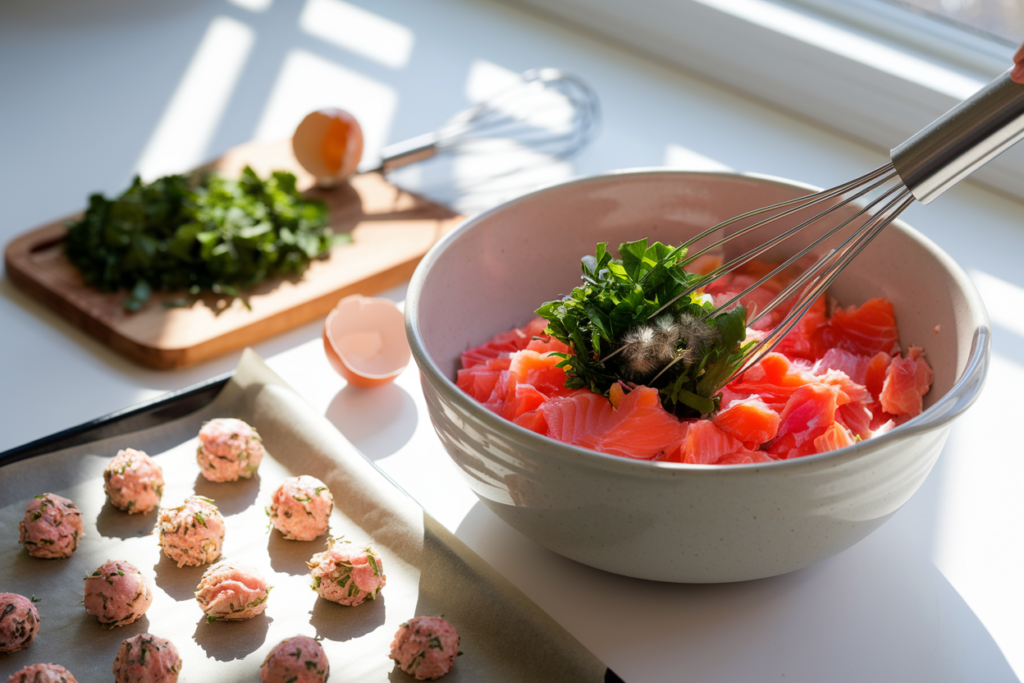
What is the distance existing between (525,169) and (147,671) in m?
1.09

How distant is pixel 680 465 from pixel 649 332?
5.9 inches

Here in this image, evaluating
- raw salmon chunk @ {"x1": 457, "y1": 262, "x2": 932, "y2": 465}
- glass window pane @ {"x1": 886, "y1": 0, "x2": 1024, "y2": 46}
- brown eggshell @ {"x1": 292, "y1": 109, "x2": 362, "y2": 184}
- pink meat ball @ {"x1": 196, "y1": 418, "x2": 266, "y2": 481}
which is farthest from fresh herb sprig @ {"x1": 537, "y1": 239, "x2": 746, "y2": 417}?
glass window pane @ {"x1": 886, "y1": 0, "x2": 1024, "y2": 46}

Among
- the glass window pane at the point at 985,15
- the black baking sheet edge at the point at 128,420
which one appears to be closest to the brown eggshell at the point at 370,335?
the black baking sheet edge at the point at 128,420

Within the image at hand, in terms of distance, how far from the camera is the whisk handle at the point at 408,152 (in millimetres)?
1501

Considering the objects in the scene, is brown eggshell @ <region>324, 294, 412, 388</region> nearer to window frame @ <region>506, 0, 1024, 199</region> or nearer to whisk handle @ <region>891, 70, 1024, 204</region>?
whisk handle @ <region>891, 70, 1024, 204</region>

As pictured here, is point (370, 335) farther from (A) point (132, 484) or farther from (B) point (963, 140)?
(B) point (963, 140)

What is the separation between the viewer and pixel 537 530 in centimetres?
75

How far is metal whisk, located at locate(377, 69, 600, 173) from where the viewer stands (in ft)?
5.06

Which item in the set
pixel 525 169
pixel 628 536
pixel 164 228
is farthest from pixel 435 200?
pixel 628 536

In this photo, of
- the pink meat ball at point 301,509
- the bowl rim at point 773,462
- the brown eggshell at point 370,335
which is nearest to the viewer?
the bowl rim at point 773,462

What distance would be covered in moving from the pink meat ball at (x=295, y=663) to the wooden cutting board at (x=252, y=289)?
0.52 m

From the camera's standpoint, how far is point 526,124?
173 centimetres

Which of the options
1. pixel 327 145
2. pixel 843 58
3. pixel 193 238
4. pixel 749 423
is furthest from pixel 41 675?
pixel 843 58

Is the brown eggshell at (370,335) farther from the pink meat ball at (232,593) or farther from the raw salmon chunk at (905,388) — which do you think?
the raw salmon chunk at (905,388)
